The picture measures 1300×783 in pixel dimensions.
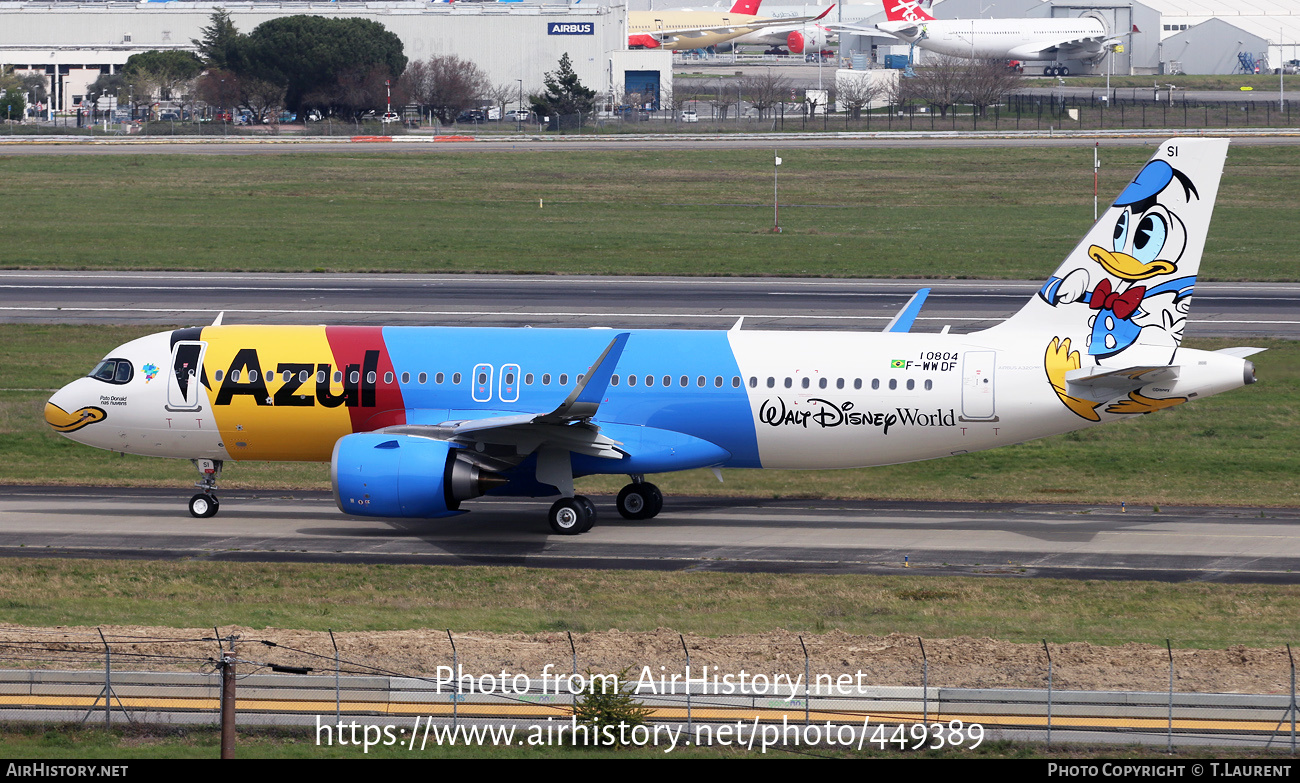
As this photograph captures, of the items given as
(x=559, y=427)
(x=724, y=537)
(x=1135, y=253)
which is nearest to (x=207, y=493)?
(x=559, y=427)

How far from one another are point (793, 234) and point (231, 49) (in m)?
106

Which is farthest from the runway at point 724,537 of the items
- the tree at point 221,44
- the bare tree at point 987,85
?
the tree at point 221,44

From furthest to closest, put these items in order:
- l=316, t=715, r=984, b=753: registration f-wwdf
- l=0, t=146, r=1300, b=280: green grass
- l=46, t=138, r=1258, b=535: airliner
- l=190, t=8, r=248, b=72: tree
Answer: l=190, t=8, r=248, b=72: tree
l=0, t=146, r=1300, b=280: green grass
l=46, t=138, r=1258, b=535: airliner
l=316, t=715, r=984, b=753: registration f-wwdf

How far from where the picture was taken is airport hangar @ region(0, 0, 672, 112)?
190250mm

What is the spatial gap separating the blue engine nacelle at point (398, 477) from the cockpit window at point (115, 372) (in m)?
7.48

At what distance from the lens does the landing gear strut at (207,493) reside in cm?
3659

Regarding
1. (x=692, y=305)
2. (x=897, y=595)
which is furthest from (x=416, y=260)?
(x=897, y=595)

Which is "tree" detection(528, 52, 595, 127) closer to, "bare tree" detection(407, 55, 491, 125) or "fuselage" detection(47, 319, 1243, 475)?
"bare tree" detection(407, 55, 491, 125)

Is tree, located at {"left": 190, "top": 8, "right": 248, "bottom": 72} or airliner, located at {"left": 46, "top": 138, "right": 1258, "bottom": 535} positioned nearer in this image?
airliner, located at {"left": 46, "top": 138, "right": 1258, "bottom": 535}

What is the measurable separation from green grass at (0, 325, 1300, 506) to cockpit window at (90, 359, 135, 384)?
17.1 feet

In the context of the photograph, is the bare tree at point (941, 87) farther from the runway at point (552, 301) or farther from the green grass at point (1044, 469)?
the green grass at point (1044, 469)

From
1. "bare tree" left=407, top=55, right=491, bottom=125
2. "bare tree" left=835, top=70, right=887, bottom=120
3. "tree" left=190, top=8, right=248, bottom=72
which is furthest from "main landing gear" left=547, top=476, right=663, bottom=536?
"tree" left=190, top=8, right=248, bottom=72

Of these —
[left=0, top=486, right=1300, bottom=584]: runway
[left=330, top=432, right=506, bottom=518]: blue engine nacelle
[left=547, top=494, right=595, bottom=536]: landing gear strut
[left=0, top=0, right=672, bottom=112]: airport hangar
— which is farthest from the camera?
[left=0, top=0, right=672, bottom=112]: airport hangar

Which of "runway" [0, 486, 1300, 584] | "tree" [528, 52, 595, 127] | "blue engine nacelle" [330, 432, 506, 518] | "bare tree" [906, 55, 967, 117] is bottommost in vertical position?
"runway" [0, 486, 1300, 584]
